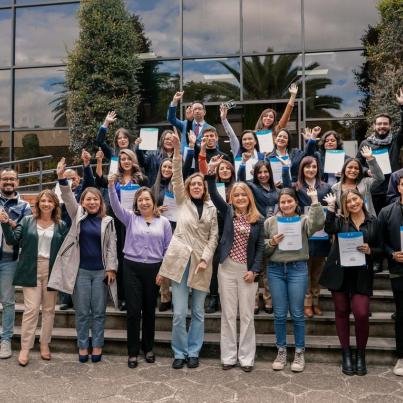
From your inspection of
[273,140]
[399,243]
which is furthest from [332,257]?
[273,140]

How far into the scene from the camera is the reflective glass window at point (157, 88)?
1216cm

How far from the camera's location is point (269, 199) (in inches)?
212

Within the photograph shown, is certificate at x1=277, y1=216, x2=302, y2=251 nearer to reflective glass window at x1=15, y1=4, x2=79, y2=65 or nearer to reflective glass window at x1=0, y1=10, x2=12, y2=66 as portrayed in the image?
→ reflective glass window at x1=15, y1=4, x2=79, y2=65

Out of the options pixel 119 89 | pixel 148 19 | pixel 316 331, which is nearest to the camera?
pixel 316 331

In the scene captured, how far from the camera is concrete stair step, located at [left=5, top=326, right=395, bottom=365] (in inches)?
190

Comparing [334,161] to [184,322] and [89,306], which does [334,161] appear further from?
[89,306]

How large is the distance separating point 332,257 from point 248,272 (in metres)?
0.91

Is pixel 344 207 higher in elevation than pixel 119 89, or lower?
lower

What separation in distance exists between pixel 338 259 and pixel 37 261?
3.36 metres

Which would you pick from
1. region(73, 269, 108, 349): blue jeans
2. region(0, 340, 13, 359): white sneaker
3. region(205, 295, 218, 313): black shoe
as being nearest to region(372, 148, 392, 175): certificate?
region(205, 295, 218, 313): black shoe

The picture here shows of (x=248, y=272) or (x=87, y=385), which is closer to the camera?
(x=87, y=385)

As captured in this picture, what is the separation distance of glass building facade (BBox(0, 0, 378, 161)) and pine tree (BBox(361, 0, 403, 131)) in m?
0.83

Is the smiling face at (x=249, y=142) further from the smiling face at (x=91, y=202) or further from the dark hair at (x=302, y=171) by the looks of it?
the smiling face at (x=91, y=202)

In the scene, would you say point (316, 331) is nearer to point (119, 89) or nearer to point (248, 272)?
point (248, 272)
